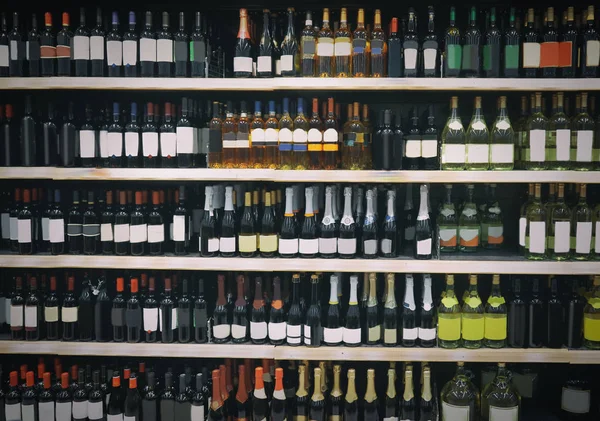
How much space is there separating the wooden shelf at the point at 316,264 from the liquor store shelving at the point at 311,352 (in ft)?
1.28

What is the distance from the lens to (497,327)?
2.81 metres

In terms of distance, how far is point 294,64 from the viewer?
2.82m

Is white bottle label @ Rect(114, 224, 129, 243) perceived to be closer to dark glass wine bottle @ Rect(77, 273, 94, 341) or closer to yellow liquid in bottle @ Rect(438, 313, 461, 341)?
dark glass wine bottle @ Rect(77, 273, 94, 341)

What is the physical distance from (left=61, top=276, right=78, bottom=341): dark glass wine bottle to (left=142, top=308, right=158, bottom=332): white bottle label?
375 millimetres

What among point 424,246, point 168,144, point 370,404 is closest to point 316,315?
point 370,404

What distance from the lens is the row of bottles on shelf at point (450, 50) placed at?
2.76 meters

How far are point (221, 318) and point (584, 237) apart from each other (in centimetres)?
186

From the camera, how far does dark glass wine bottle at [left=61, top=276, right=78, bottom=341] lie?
9.52ft

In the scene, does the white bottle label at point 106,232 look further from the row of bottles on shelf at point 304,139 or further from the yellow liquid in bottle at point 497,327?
the yellow liquid in bottle at point 497,327

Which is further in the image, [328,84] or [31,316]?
[31,316]

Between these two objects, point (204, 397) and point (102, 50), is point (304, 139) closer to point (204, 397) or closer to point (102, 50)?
point (102, 50)

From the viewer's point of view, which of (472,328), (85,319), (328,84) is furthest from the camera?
(85,319)

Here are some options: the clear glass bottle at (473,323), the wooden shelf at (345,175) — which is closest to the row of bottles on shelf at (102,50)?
the wooden shelf at (345,175)

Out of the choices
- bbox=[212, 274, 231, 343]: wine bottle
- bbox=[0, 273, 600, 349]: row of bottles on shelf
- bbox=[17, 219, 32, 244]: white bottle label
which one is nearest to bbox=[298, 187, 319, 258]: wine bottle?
bbox=[0, 273, 600, 349]: row of bottles on shelf
